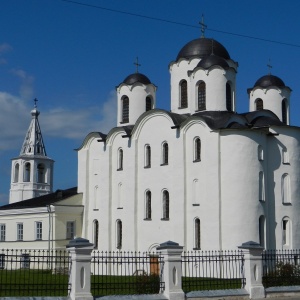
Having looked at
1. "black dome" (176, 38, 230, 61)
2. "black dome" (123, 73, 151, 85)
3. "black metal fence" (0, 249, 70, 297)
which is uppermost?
"black dome" (176, 38, 230, 61)

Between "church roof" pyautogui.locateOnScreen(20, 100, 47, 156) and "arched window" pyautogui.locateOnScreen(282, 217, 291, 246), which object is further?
"church roof" pyautogui.locateOnScreen(20, 100, 47, 156)

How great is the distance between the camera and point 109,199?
34562 millimetres

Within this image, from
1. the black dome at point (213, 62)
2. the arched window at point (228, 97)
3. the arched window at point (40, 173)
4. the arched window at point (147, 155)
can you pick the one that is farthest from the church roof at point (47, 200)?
the arched window at point (40, 173)

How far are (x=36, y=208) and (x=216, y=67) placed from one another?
44.6ft

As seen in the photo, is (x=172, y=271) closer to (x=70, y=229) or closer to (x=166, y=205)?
(x=166, y=205)

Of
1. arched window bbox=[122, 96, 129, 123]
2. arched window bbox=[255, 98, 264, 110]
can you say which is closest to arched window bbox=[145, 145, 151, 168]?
arched window bbox=[122, 96, 129, 123]

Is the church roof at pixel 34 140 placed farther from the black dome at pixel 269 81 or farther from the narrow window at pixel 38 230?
the black dome at pixel 269 81

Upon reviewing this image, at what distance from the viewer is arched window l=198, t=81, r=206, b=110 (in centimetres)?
3247

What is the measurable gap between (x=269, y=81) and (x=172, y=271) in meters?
21.5

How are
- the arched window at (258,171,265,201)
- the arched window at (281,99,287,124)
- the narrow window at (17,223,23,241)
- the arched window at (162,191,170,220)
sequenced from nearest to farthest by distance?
1. the arched window at (258,171,265,201)
2. the arched window at (162,191,170,220)
3. the arched window at (281,99,287,124)
4. the narrow window at (17,223,23,241)

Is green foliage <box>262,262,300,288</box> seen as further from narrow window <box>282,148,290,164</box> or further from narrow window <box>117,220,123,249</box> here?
narrow window <box>117,220,123,249</box>

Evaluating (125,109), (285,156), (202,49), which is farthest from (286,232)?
(125,109)

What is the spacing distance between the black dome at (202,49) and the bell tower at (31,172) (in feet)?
71.8

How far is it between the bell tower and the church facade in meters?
16.8
